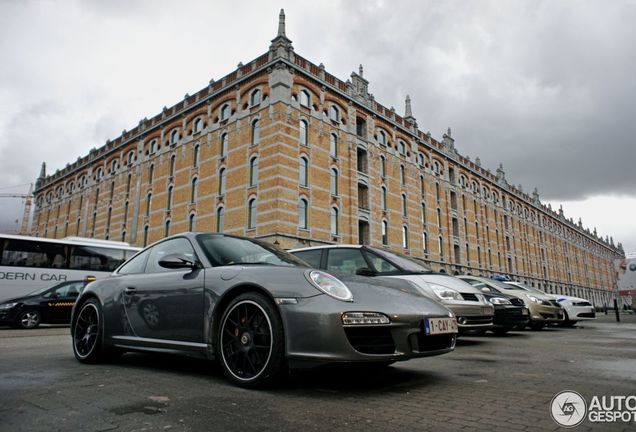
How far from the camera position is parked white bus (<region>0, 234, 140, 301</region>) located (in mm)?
15008

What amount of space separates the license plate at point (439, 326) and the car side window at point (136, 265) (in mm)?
3057

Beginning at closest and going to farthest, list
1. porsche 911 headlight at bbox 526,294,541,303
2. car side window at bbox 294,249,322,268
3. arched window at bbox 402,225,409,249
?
1. car side window at bbox 294,249,322,268
2. porsche 911 headlight at bbox 526,294,541,303
3. arched window at bbox 402,225,409,249

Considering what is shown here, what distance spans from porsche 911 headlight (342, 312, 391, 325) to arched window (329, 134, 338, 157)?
1007 inches

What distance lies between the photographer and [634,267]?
27.1 meters

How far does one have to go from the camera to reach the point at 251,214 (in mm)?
25453

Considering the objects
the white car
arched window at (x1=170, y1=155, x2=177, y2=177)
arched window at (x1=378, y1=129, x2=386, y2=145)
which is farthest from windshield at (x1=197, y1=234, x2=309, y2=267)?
arched window at (x1=170, y1=155, x2=177, y2=177)

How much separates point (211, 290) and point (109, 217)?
1553 inches

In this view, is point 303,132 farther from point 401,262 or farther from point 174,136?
point 401,262

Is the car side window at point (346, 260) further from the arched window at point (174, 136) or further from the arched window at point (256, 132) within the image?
the arched window at point (174, 136)

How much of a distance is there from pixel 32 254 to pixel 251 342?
16.0 m

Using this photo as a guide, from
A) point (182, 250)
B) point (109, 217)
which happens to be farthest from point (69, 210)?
point (182, 250)

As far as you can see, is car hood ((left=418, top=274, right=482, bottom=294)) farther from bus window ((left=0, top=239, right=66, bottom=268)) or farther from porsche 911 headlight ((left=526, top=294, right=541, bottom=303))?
bus window ((left=0, top=239, right=66, bottom=268))

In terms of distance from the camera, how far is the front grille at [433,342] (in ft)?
10.6

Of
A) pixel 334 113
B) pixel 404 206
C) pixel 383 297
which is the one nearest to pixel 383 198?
pixel 404 206
